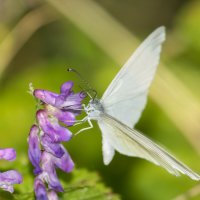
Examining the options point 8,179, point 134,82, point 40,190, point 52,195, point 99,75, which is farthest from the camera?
point 99,75

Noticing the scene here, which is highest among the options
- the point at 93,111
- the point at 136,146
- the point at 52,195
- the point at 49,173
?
the point at 93,111

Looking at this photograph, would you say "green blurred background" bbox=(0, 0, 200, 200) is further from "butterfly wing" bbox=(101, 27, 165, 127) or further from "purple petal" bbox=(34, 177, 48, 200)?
"purple petal" bbox=(34, 177, 48, 200)

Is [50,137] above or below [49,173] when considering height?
above

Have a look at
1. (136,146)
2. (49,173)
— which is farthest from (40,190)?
(136,146)

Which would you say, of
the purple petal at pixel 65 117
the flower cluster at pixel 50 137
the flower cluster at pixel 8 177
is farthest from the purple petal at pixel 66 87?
the flower cluster at pixel 8 177

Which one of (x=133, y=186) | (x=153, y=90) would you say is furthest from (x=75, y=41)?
(x=133, y=186)

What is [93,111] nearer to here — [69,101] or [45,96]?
[69,101]

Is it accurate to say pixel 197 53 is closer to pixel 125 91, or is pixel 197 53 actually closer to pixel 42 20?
pixel 42 20
